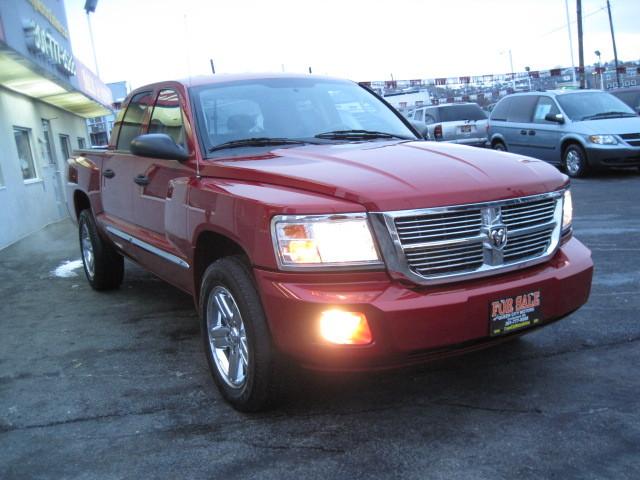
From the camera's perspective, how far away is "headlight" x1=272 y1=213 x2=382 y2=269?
287cm

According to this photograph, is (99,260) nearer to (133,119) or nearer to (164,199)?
(133,119)

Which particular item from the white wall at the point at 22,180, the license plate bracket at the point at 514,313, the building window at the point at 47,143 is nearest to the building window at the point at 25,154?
the white wall at the point at 22,180

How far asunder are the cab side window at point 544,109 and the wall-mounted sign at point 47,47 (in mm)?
9680

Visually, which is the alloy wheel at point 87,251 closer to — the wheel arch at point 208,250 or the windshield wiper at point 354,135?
the wheel arch at point 208,250

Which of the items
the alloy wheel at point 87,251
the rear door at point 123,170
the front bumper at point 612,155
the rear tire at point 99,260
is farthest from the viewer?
the front bumper at point 612,155

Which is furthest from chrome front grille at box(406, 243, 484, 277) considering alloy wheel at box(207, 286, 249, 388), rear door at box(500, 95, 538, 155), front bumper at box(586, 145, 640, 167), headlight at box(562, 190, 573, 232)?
rear door at box(500, 95, 538, 155)

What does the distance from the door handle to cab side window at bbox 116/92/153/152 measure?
59 cm

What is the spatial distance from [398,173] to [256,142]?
1203 mm

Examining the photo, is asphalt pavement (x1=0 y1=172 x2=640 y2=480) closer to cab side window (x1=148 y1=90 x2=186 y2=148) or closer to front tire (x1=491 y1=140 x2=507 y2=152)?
cab side window (x1=148 y1=90 x2=186 y2=148)

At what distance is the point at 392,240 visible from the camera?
2840mm

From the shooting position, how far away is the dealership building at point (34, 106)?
10.5m

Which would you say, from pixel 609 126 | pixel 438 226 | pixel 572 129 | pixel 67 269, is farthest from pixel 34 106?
pixel 438 226

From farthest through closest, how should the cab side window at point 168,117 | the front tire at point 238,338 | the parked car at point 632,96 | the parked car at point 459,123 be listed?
the parked car at point 459,123, the parked car at point 632,96, the cab side window at point 168,117, the front tire at point 238,338

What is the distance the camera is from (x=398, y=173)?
3.11m
